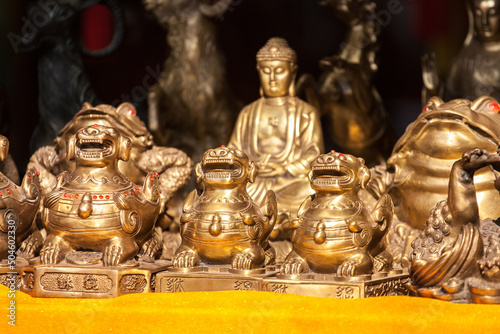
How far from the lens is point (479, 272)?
3.21 m

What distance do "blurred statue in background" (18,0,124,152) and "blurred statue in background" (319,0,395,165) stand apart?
6.81 feet

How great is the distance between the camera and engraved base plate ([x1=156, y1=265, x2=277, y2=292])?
3522 millimetres

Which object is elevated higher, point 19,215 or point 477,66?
point 477,66

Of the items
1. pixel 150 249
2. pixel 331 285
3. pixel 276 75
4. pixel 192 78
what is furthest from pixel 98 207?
pixel 192 78

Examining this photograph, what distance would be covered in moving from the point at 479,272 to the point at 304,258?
0.76 m

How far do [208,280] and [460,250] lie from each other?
1.09 meters

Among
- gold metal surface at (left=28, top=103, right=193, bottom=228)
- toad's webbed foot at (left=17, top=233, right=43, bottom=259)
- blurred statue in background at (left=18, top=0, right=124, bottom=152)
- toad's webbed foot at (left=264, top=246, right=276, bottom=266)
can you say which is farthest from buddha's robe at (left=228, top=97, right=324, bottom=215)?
blurred statue in background at (left=18, top=0, right=124, bottom=152)

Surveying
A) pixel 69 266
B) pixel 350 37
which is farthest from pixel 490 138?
pixel 350 37

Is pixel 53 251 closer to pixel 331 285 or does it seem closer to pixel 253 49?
pixel 331 285

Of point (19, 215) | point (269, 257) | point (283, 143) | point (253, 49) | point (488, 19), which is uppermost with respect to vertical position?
point (488, 19)

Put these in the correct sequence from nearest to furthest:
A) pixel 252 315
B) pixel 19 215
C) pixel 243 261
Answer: pixel 252 315 → pixel 243 261 → pixel 19 215

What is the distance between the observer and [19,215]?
3.92 meters

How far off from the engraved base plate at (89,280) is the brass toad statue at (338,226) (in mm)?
A: 648

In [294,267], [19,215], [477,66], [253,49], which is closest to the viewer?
[294,267]
